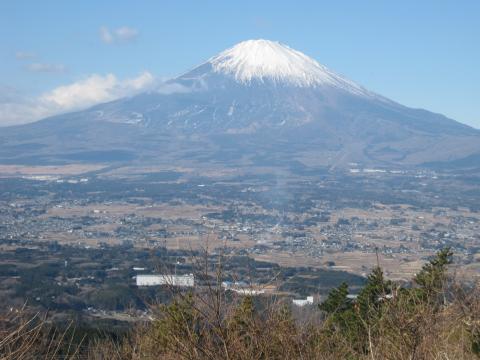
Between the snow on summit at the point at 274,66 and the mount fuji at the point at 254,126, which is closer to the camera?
the mount fuji at the point at 254,126

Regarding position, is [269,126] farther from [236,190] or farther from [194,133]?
[236,190]

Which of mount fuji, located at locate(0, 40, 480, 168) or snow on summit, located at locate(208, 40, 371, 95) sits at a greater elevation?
snow on summit, located at locate(208, 40, 371, 95)

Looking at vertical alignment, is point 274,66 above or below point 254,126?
above

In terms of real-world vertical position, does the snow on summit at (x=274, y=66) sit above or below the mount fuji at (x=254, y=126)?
above

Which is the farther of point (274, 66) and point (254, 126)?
point (274, 66)
